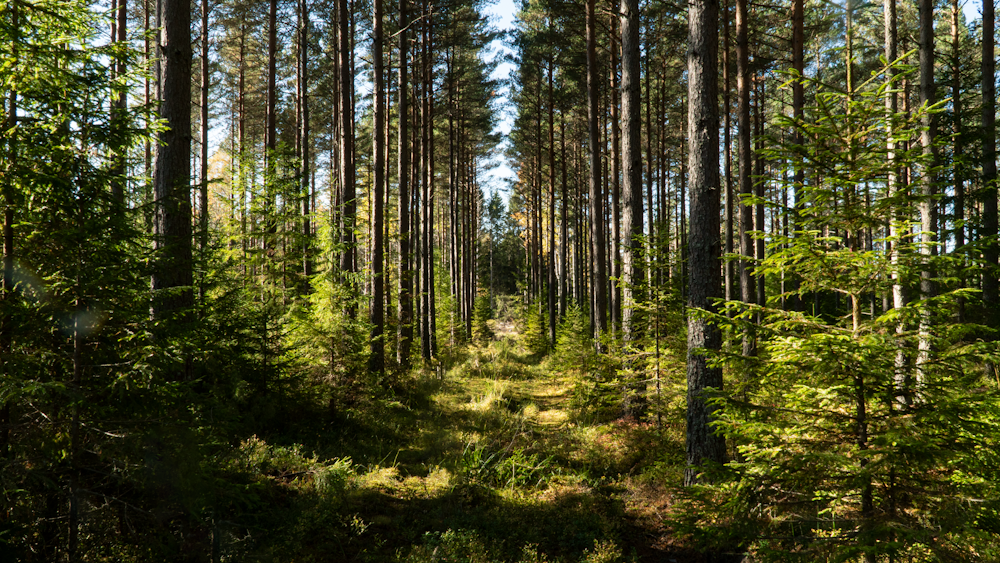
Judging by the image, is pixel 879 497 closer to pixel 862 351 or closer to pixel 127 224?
pixel 862 351

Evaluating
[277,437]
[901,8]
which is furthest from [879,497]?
[901,8]

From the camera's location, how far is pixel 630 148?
9102mm

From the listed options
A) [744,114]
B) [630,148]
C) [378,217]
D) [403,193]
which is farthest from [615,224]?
[378,217]

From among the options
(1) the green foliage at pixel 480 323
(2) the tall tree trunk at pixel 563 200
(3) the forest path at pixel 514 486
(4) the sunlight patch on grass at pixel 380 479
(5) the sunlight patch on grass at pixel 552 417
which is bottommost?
(5) the sunlight patch on grass at pixel 552 417

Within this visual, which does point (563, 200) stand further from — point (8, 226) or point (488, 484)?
point (8, 226)

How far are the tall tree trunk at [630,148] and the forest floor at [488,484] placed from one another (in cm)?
178

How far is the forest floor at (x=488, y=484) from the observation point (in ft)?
16.6

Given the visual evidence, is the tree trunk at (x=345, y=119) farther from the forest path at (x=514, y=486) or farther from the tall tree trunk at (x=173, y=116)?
the tall tree trunk at (x=173, y=116)

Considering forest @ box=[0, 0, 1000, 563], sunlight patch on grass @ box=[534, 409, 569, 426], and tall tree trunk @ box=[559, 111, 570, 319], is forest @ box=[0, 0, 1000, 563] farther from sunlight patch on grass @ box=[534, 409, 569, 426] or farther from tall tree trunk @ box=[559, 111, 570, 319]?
tall tree trunk @ box=[559, 111, 570, 319]

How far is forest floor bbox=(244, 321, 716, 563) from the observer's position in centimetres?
507

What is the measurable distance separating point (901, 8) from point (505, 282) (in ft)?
118

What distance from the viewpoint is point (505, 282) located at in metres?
47.7

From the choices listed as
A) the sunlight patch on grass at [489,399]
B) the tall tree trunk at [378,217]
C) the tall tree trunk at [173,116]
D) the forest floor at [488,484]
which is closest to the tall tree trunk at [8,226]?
the tall tree trunk at [173,116]

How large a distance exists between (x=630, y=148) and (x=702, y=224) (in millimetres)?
4366
